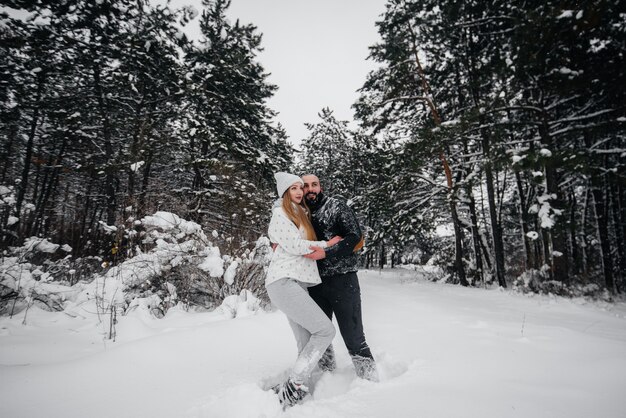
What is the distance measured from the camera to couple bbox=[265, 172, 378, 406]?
6.53 feet

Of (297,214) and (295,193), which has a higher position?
(295,193)

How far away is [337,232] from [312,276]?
47cm

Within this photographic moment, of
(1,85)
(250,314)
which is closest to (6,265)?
(250,314)

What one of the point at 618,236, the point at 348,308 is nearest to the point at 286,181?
the point at 348,308

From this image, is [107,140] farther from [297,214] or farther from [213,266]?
[297,214]

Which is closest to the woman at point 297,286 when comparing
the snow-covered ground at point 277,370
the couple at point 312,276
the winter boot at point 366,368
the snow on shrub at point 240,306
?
the couple at point 312,276

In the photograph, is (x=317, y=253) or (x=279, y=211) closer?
(x=317, y=253)

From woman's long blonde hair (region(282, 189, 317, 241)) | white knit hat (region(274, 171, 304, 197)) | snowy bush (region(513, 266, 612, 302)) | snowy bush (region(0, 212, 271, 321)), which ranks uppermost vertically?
white knit hat (region(274, 171, 304, 197))

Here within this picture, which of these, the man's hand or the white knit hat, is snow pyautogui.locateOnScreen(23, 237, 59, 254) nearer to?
the white knit hat

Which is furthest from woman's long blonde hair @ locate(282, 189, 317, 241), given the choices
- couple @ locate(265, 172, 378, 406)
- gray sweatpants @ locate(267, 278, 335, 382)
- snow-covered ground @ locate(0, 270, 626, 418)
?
snow-covered ground @ locate(0, 270, 626, 418)

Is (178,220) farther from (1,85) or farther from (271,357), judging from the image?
(1,85)

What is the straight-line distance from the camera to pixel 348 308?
230 centimetres

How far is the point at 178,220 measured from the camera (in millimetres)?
4922

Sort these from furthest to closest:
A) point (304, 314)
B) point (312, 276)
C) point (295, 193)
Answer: point (295, 193)
point (312, 276)
point (304, 314)
